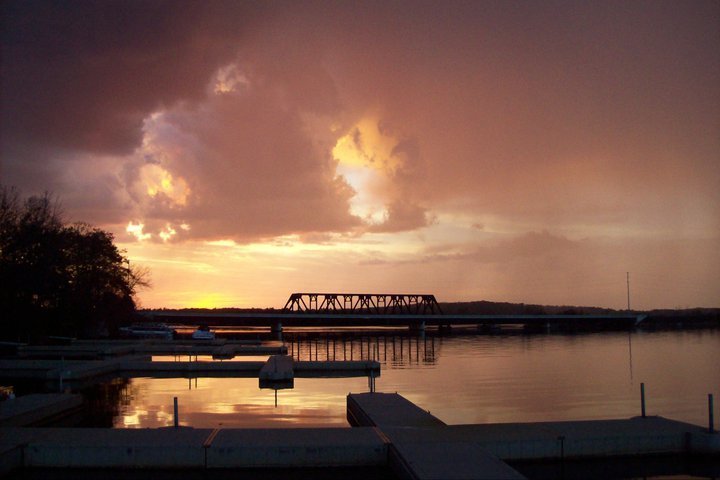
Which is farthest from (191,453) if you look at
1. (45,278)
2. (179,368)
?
(45,278)

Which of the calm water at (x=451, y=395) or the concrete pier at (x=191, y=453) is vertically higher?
the concrete pier at (x=191, y=453)

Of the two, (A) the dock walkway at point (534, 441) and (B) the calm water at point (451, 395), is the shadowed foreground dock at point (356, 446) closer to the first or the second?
(A) the dock walkway at point (534, 441)

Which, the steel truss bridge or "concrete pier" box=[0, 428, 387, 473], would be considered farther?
the steel truss bridge

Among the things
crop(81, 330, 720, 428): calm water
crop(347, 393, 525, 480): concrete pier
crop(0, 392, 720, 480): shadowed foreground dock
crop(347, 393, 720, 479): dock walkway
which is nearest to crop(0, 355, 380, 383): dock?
crop(81, 330, 720, 428): calm water

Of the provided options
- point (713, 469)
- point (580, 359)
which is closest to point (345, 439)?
point (713, 469)

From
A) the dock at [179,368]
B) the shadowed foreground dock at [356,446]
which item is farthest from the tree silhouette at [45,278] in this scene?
the shadowed foreground dock at [356,446]

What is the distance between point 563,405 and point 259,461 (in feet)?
50.6

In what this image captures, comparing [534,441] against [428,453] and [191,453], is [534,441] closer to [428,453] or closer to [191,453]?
[428,453]

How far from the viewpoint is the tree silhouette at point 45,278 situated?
52500 mm

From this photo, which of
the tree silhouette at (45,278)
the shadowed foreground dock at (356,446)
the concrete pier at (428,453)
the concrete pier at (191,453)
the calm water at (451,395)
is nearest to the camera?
the concrete pier at (428,453)

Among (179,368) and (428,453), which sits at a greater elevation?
(428,453)

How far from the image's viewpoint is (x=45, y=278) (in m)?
53.3

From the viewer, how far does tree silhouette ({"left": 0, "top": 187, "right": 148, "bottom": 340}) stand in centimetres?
5250

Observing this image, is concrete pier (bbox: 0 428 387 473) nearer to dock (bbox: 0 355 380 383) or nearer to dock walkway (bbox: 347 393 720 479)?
dock walkway (bbox: 347 393 720 479)
